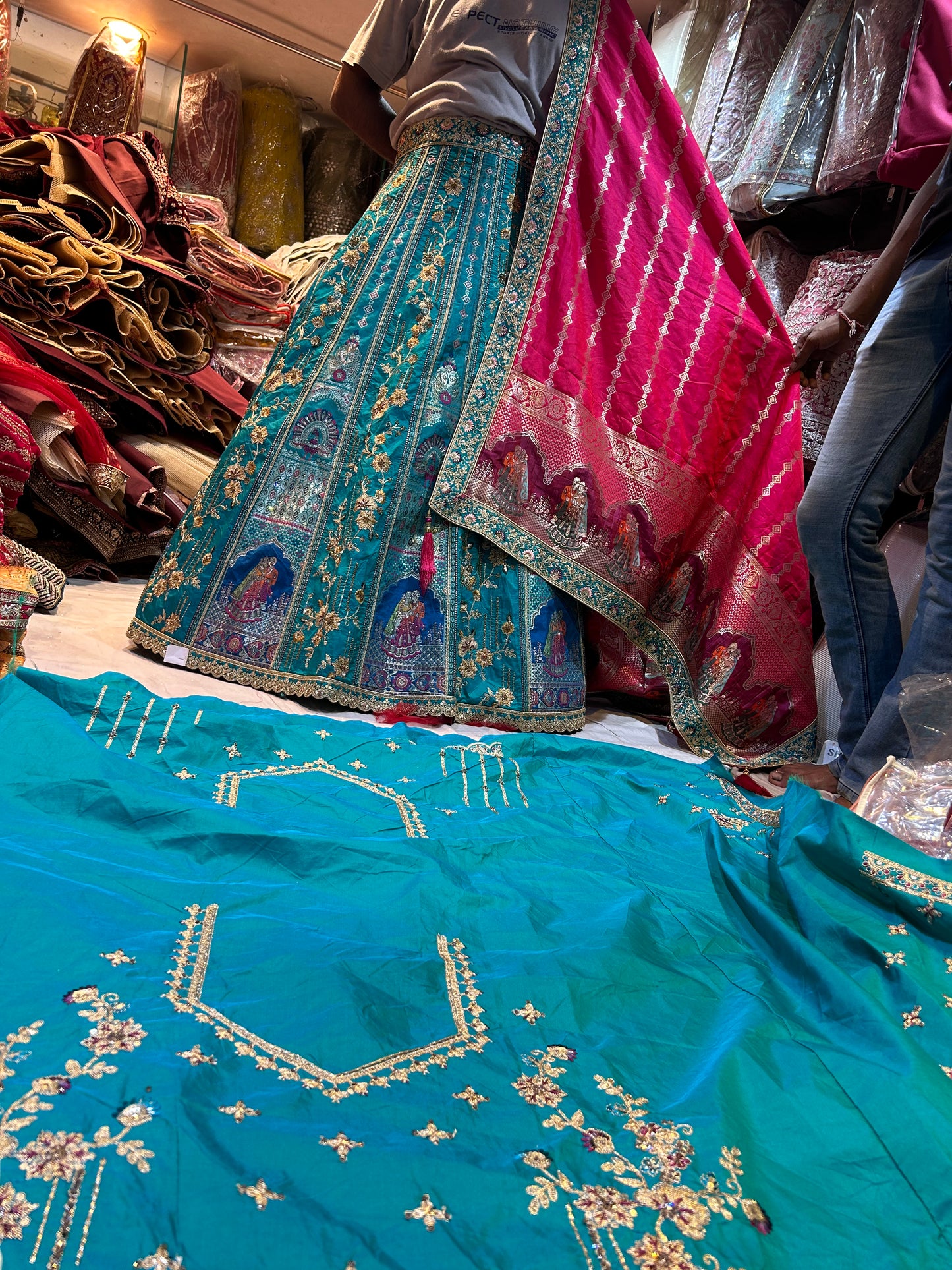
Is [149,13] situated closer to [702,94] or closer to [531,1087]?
[702,94]

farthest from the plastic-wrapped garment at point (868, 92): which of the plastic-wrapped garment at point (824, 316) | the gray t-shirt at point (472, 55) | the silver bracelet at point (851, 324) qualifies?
the gray t-shirt at point (472, 55)

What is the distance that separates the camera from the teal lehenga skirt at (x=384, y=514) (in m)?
1.81

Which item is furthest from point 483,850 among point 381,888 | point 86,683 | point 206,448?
point 206,448

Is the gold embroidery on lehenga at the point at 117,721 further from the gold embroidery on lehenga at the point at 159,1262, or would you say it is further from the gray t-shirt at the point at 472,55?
the gray t-shirt at the point at 472,55

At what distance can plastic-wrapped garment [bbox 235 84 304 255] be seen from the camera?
4609 mm

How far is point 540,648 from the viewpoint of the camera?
197 centimetres

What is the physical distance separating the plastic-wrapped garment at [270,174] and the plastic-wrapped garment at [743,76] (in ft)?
7.87

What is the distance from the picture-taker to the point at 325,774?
4.50ft

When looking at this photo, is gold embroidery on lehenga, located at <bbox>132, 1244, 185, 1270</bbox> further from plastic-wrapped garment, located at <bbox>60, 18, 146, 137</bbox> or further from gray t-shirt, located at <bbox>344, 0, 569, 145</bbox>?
plastic-wrapped garment, located at <bbox>60, 18, 146, 137</bbox>

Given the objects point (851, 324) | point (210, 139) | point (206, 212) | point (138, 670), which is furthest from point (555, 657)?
point (210, 139)

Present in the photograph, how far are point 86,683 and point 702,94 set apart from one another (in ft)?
9.32

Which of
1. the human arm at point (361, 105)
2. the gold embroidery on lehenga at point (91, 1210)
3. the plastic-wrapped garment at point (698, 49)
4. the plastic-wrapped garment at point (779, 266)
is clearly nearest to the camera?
the gold embroidery on lehenga at point (91, 1210)

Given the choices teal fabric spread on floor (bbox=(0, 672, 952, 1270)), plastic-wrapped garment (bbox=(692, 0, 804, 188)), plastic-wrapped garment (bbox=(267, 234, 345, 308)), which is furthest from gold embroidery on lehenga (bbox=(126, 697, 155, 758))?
plastic-wrapped garment (bbox=(267, 234, 345, 308))

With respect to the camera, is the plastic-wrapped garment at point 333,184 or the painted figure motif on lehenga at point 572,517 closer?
the painted figure motif on lehenga at point 572,517
